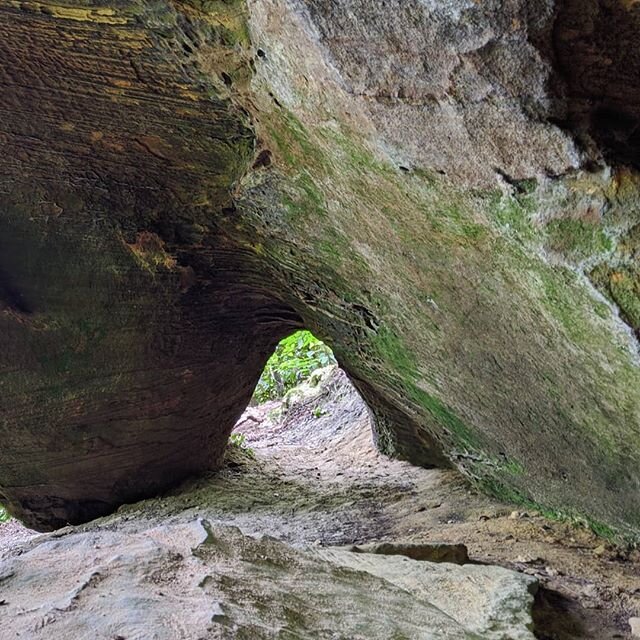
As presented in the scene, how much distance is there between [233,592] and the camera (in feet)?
5.55

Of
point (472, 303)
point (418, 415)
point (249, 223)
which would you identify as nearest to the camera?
point (472, 303)

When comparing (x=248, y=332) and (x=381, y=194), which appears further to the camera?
(x=248, y=332)

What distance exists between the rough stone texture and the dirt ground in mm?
256

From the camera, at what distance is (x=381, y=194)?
2.05 meters

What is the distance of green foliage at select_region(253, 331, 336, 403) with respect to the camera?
901cm

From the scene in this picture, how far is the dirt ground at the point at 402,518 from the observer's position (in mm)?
2188

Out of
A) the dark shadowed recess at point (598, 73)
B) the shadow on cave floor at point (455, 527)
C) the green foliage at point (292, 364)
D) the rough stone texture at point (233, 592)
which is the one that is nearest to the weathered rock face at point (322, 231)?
the dark shadowed recess at point (598, 73)

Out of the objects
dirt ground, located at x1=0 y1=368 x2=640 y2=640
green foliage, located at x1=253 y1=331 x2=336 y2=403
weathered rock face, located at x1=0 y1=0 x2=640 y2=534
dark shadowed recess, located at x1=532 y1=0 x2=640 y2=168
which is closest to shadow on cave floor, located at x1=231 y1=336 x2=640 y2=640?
dirt ground, located at x1=0 y1=368 x2=640 y2=640

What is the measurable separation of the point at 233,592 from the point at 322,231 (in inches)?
53.0

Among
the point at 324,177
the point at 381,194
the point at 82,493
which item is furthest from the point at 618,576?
the point at 82,493

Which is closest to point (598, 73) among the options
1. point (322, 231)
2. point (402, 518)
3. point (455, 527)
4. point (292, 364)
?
point (322, 231)

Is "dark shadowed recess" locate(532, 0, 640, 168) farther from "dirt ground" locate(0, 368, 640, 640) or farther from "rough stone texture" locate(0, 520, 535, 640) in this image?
"dirt ground" locate(0, 368, 640, 640)

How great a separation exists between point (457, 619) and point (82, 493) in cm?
261

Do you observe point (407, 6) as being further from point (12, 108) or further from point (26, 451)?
point (26, 451)
